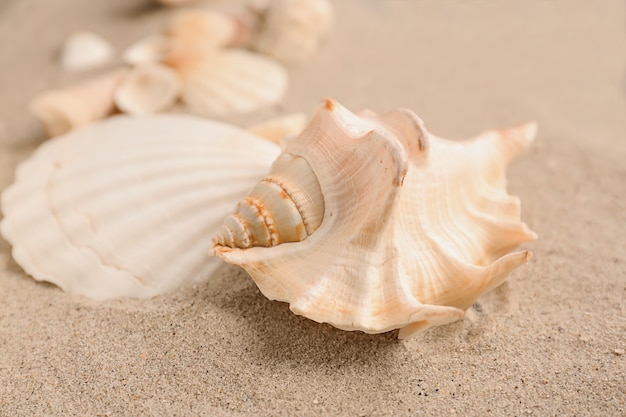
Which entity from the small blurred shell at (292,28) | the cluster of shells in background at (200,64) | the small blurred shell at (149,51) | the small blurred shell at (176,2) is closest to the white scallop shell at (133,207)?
the cluster of shells in background at (200,64)

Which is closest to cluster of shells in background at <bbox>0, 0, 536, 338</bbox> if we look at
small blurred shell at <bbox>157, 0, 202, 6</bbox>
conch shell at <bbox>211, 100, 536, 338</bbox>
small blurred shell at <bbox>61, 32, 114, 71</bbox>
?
conch shell at <bbox>211, 100, 536, 338</bbox>

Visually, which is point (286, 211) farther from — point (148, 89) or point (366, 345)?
point (148, 89)

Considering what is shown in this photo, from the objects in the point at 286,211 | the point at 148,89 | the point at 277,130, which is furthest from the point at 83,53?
the point at 286,211

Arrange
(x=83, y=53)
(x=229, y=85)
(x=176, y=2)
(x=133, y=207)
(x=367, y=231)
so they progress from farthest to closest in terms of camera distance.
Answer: (x=176, y=2) < (x=83, y=53) < (x=229, y=85) < (x=133, y=207) < (x=367, y=231)

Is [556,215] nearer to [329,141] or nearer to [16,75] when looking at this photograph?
[329,141]

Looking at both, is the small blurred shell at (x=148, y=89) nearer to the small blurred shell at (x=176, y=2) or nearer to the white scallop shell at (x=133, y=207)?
the white scallop shell at (x=133, y=207)

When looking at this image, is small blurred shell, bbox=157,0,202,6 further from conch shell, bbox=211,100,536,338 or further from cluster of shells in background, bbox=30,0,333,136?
conch shell, bbox=211,100,536,338
